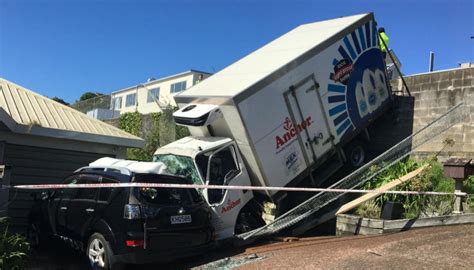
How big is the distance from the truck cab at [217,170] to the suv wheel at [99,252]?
2.23m

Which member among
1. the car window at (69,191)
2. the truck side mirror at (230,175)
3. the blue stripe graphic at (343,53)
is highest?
the blue stripe graphic at (343,53)

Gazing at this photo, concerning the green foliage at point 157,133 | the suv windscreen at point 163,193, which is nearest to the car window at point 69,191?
the suv windscreen at point 163,193

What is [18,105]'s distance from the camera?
34.9 feet

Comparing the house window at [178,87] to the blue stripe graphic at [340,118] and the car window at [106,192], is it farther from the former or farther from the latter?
the car window at [106,192]

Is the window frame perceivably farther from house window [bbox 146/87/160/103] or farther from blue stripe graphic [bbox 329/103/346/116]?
blue stripe graphic [bbox 329/103/346/116]

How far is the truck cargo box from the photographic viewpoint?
31.6 ft

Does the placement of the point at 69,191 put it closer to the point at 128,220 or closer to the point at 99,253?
the point at 99,253

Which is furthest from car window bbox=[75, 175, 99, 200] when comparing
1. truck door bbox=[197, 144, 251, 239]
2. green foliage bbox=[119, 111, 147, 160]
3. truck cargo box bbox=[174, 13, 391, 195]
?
green foliage bbox=[119, 111, 147, 160]

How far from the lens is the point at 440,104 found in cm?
1265

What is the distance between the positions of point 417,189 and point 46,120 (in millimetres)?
8136

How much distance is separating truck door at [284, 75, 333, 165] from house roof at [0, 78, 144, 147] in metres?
4.16

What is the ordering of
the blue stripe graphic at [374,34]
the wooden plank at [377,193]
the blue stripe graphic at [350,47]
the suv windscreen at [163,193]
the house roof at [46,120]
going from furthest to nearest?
the blue stripe graphic at [374,34] < the blue stripe graphic at [350,47] < the house roof at [46,120] < the wooden plank at [377,193] < the suv windscreen at [163,193]

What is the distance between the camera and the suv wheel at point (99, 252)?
7105 mm

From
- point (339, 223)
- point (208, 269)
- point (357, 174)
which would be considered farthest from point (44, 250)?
point (357, 174)
